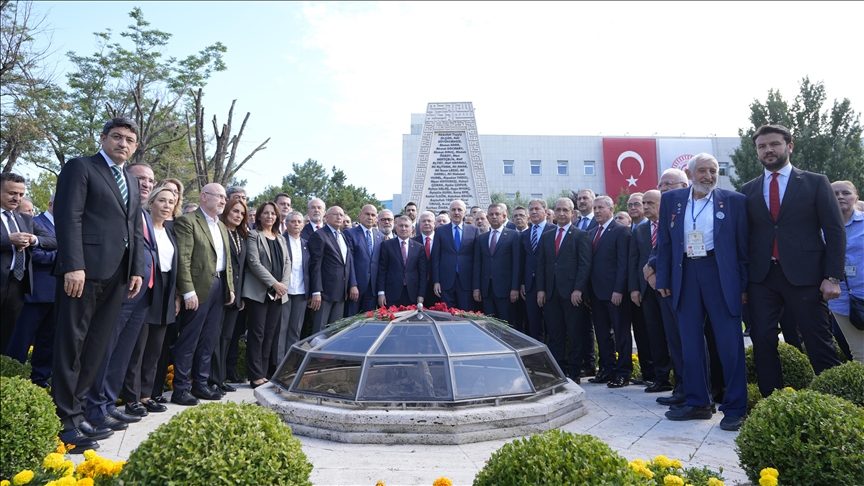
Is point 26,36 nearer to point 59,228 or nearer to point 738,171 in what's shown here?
point 59,228

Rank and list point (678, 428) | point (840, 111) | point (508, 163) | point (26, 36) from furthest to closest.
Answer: point (508, 163) → point (840, 111) → point (26, 36) → point (678, 428)

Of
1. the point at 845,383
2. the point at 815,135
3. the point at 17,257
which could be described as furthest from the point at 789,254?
the point at 815,135

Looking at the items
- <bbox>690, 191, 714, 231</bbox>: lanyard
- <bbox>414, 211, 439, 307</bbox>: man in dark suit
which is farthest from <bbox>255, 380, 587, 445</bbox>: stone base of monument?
<bbox>414, 211, 439, 307</bbox>: man in dark suit

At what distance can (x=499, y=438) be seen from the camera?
13.8 feet

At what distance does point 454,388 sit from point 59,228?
Result: 3.18 metres

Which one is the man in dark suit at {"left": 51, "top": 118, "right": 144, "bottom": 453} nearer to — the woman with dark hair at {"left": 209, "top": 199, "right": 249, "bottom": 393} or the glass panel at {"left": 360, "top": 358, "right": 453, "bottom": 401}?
the woman with dark hair at {"left": 209, "top": 199, "right": 249, "bottom": 393}

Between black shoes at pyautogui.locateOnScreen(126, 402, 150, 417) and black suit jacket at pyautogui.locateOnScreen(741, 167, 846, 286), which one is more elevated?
black suit jacket at pyautogui.locateOnScreen(741, 167, 846, 286)

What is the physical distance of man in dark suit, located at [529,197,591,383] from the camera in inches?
273

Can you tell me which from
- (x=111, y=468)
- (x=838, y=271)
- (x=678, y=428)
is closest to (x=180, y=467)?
(x=111, y=468)

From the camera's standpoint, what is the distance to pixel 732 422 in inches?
181

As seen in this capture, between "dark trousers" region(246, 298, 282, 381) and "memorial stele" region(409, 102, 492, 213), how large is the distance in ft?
34.3

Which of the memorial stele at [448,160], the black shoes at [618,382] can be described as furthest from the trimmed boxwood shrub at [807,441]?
the memorial stele at [448,160]

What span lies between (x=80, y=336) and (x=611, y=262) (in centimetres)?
566

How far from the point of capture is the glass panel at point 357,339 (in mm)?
4645
